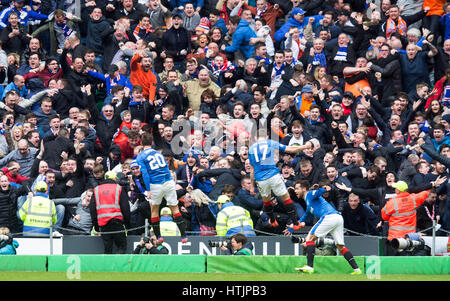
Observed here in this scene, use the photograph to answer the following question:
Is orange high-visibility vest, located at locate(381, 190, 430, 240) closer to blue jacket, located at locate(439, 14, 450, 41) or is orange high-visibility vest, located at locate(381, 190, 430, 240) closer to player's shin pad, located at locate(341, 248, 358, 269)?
player's shin pad, located at locate(341, 248, 358, 269)

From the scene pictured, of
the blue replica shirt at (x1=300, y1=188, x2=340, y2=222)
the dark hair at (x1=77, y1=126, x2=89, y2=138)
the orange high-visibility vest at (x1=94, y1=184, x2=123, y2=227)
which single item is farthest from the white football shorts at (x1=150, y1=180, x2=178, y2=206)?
the dark hair at (x1=77, y1=126, x2=89, y2=138)

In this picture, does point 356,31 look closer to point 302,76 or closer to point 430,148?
point 302,76

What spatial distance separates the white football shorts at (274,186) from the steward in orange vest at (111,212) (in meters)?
2.71

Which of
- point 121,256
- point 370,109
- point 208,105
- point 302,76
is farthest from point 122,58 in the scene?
point 121,256

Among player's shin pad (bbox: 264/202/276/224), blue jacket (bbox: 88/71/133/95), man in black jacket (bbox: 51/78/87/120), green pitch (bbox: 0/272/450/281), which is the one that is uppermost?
blue jacket (bbox: 88/71/133/95)

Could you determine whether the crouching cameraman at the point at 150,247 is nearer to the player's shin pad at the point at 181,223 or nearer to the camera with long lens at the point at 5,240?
the player's shin pad at the point at 181,223

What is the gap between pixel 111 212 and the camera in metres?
19.4

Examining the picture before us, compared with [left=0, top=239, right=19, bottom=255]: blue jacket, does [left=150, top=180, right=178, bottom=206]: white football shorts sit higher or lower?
higher

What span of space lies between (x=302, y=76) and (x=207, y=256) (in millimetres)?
6743

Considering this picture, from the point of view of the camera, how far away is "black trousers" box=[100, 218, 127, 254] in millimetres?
19484

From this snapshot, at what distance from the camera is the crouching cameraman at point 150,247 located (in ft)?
62.6

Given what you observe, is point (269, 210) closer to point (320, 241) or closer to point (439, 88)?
point (320, 241)

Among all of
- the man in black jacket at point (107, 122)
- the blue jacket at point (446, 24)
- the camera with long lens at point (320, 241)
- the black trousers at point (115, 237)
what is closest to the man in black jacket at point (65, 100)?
the man in black jacket at point (107, 122)

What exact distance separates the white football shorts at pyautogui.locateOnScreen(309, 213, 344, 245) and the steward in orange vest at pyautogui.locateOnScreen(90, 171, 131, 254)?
Answer: 3.89 m
